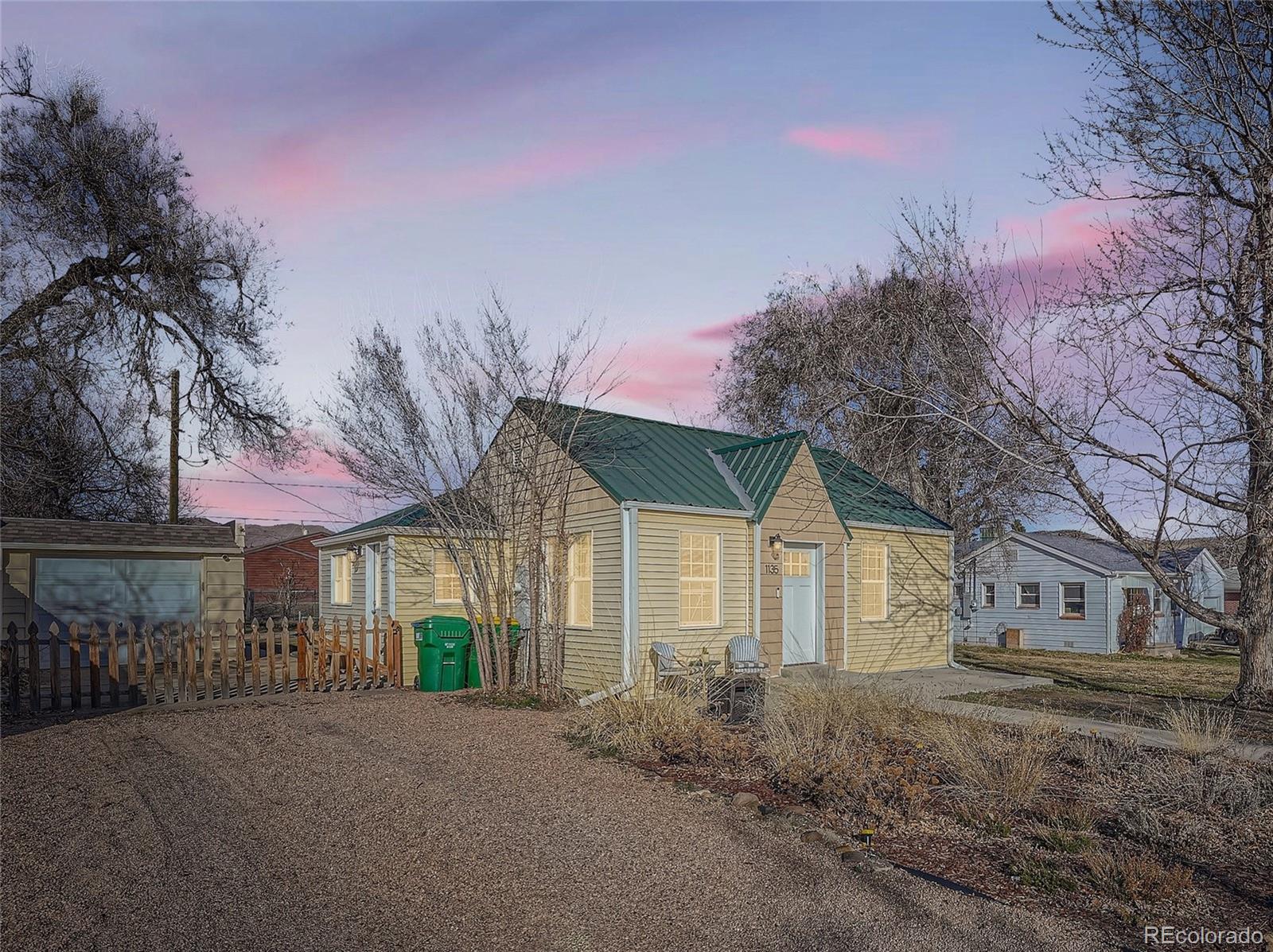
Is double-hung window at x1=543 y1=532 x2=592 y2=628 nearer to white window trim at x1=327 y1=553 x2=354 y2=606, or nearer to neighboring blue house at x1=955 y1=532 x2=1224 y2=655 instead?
white window trim at x1=327 y1=553 x2=354 y2=606

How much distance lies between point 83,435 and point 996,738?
22302 millimetres

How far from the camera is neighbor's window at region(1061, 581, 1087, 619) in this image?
28734 mm

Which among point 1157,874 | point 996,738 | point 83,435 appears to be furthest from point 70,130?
point 1157,874

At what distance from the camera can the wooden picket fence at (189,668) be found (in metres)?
11.6

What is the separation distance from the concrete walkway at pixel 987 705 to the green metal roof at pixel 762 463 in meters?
2.85

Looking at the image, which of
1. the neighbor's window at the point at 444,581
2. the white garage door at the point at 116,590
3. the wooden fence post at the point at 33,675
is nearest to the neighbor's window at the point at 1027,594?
the neighbor's window at the point at 444,581

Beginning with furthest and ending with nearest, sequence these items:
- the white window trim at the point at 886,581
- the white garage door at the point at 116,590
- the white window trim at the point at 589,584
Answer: the white garage door at the point at 116,590 < the white window trim at the point at 886,581 < the white window trim at the point at 589,584

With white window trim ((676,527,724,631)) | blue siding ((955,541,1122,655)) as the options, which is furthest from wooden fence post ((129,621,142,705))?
blue siding ((955,541,1122,655))

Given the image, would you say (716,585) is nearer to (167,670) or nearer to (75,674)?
(167,670)

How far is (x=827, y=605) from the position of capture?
15156mm

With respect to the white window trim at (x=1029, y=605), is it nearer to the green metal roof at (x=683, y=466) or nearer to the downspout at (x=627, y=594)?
the green metal roof at (x=683, y=466)

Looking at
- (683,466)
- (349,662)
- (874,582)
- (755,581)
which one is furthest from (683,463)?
(349,662)

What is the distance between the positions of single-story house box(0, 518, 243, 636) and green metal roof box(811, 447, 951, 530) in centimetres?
1319

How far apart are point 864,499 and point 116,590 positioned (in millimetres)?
15980
